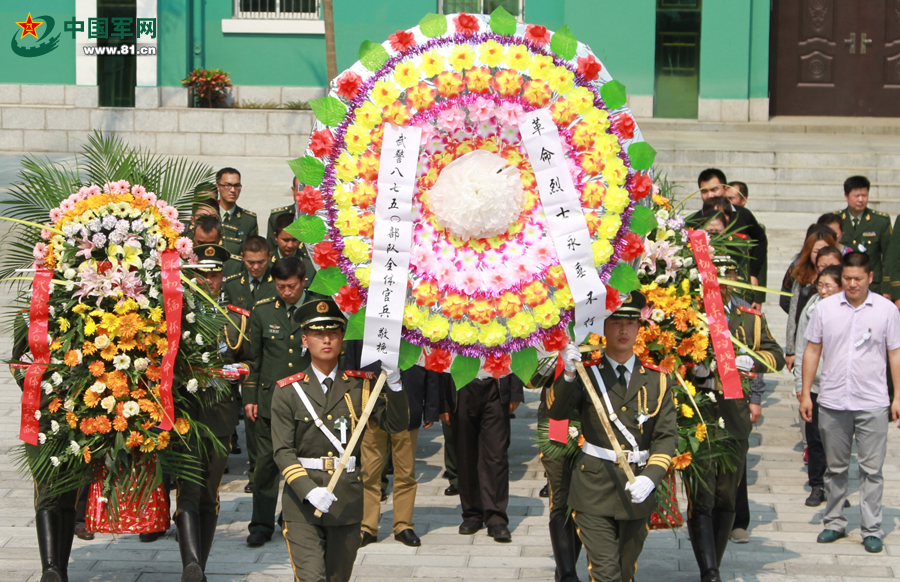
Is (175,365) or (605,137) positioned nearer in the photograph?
(605,137)

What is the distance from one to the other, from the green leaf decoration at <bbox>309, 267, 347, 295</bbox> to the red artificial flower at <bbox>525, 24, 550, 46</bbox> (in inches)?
53.3

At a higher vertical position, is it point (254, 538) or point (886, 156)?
point (886, 156)

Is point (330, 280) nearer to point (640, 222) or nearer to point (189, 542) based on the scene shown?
point (640, 222)

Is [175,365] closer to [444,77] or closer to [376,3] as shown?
[444,77]

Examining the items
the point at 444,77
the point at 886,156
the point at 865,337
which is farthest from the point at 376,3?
the point at 444,77

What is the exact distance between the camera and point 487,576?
6629 mm

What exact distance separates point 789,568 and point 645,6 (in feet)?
43.6

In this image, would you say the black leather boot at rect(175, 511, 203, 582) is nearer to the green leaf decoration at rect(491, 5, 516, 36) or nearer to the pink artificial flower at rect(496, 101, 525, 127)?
the pink artificial flower at rect(496, 101, 525, 127)

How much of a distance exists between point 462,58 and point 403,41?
28 centimetres

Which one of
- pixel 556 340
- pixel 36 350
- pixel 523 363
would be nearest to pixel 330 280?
pixel 523 363

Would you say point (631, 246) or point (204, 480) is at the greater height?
point (631, 246)

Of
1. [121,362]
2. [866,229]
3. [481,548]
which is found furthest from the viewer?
[866,229]

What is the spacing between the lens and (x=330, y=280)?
16.4 feet

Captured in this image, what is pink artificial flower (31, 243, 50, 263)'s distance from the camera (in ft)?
19.5
